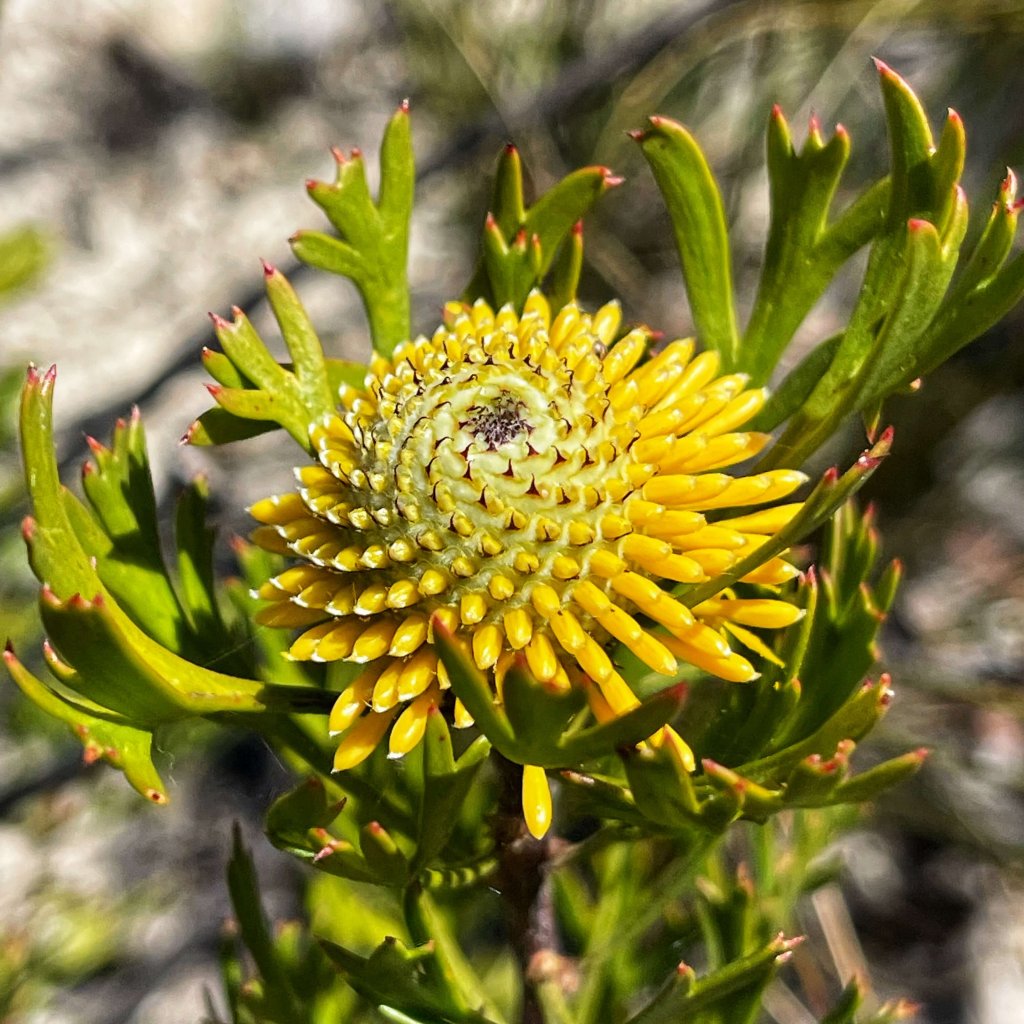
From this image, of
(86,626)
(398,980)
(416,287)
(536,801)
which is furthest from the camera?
(416,287)

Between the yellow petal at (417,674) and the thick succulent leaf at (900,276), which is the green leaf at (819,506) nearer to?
the thick succulent leaf at (900,276)

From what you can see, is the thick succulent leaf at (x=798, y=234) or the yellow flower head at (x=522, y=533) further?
the thick succulent leaf at (x=798, y=234)

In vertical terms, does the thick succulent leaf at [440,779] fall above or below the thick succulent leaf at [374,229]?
below

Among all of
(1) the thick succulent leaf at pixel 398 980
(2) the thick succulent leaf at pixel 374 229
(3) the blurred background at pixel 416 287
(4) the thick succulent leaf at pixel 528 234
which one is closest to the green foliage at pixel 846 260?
(4) the thick succulent leaf at pixel 528 234

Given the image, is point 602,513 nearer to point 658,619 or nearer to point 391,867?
point 658,619

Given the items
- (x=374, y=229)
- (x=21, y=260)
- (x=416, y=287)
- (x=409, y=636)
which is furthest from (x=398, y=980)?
(x=416, y=287)

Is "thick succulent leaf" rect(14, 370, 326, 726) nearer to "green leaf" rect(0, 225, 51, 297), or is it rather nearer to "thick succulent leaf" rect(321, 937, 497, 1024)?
"thick succulent leaf" rect(321, 937, 497, 1024)

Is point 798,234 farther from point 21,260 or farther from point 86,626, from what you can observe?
point 21,260
